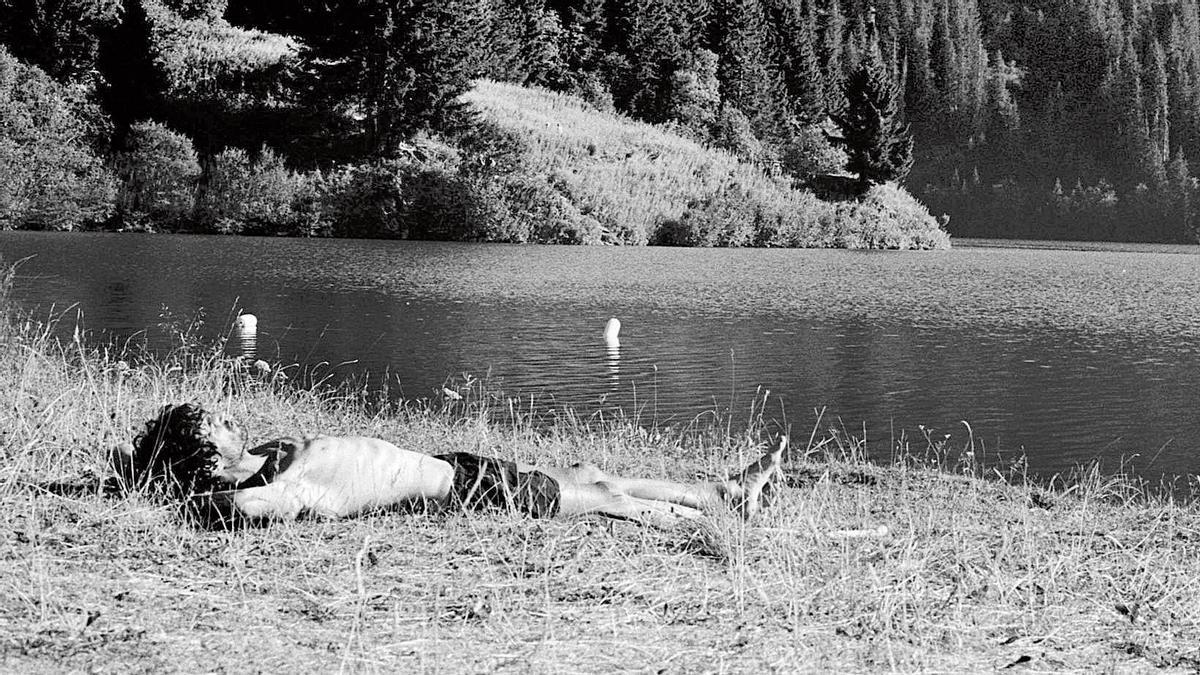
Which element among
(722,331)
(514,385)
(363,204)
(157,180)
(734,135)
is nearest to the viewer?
(514,385)

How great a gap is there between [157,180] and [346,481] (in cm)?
4117

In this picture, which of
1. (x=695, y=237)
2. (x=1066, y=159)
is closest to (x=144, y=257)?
(x=695, y=237)

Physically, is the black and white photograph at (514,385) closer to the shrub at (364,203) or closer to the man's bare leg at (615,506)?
the man's bare leg at (615,506)

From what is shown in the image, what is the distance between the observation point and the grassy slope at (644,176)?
47.7 metres

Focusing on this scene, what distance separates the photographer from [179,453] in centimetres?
584

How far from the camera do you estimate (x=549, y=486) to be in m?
6.02

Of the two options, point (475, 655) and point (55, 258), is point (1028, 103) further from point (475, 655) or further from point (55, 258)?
point (475, 655)

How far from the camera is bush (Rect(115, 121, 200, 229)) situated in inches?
1725

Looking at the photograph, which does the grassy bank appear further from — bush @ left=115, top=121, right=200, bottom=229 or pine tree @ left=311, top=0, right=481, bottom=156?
pine tree @ left=311, top=0, right=481, bottom=156

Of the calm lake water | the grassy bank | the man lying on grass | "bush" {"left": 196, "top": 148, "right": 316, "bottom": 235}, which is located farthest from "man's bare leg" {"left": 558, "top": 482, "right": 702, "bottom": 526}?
"bush" {"left": 196, "top": 148, "right": 316, "bottom": 235}

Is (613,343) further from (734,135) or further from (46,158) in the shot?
(734,135)

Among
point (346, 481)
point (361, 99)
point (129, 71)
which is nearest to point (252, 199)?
point (361, 99)

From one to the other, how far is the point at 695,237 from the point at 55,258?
2527 centimetres

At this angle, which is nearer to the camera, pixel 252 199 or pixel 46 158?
pixel 46 158
